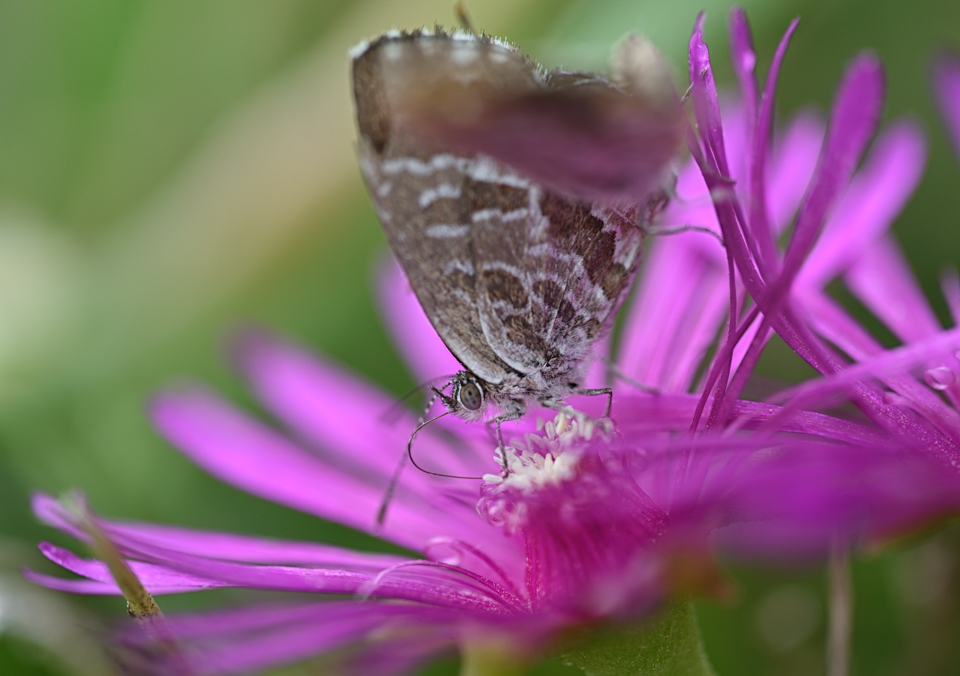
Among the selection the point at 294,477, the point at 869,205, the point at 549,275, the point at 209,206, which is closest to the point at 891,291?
the point at 869,205

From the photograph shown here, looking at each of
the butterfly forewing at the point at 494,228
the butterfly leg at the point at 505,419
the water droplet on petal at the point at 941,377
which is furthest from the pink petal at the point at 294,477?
the water droplet on petal at the point at 941,377

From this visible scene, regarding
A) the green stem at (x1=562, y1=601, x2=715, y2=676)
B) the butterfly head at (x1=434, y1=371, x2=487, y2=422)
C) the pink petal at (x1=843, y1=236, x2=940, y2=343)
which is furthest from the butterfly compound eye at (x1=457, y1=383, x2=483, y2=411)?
the pink petal at (x1=843, y1=236, x2=940, y2=343)

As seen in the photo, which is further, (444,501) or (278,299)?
(278,299)

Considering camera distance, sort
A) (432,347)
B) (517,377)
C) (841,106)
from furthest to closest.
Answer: (432,347) < (517,377) < (841,106)

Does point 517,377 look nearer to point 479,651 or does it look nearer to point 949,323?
point 479,651

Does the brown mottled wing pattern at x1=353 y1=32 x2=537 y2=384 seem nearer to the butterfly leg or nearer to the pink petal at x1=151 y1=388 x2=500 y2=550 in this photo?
the butterfly leg

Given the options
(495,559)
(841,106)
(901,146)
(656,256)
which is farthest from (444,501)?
(901,146)

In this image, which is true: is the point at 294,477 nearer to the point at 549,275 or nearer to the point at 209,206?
the point at 549,275

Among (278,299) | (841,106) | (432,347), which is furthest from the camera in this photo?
(278,299)

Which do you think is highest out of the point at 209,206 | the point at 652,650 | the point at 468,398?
the point at 209,206
